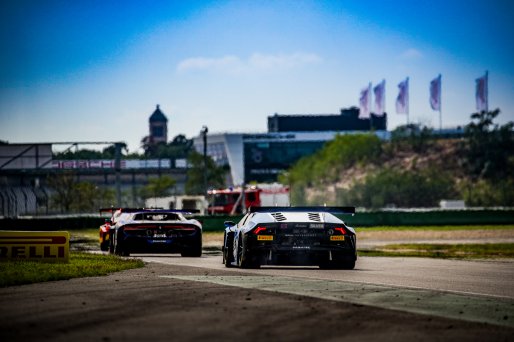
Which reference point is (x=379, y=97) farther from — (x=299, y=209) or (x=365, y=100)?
(x=299, y=209)

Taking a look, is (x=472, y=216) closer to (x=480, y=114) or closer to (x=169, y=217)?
(x=169, y=217)

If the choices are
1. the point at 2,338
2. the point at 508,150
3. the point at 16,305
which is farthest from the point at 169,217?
the point at 508,150

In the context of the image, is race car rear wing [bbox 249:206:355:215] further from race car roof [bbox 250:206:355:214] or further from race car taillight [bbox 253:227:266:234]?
race car taillight [bbox 253:227:266:234]

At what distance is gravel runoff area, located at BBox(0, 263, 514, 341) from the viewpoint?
9492mm

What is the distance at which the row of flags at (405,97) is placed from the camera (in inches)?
5157

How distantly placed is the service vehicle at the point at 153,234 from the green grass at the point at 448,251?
587 cm

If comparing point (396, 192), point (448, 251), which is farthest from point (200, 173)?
point (448, 251)

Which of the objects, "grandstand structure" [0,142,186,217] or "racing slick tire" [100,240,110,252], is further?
"grandstand structure" [0,142,186,217]

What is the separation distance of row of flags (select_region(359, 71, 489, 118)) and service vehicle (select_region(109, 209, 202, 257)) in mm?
106350

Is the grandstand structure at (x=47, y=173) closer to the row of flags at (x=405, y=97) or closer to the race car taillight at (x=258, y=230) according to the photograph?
the row of flags at (x=405, y=97)

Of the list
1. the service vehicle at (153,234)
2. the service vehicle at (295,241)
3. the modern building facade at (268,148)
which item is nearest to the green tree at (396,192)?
the modern building facade at (268,148)

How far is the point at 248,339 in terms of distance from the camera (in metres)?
9.23

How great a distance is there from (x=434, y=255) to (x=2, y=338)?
22.4 m

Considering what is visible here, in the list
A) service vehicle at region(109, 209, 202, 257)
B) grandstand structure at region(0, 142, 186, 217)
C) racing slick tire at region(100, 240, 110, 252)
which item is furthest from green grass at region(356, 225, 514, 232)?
service vehicle at region(109, 209, 202, 257)
